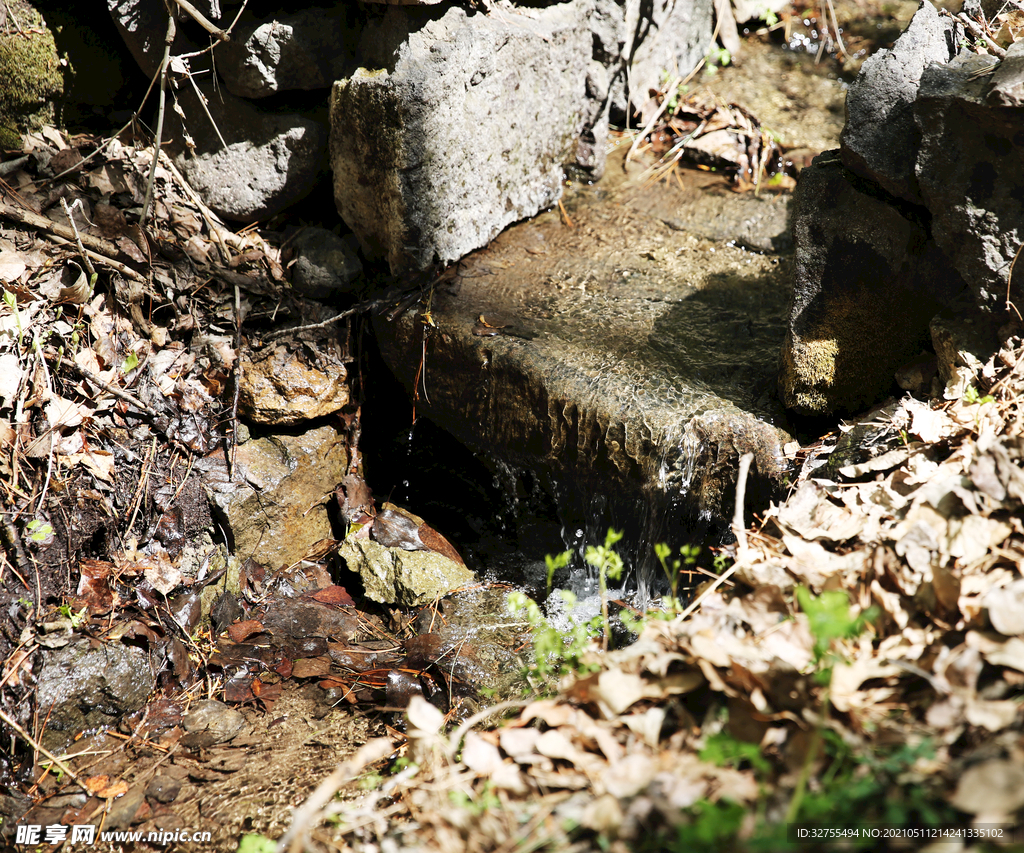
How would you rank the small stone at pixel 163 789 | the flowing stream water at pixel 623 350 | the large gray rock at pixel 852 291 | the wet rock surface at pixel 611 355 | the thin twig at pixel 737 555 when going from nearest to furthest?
the thin twig at pixel 737 555, the small stone at pixel 163 789, the large gray rock at pixel 852 291, the wet rock surface at pixel 611 355, the flowing stream water at pixel 623 350

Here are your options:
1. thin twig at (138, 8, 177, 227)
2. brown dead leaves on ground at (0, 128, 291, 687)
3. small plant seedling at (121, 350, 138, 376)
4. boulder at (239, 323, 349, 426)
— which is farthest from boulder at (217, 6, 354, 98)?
small plant seedling at (121, 350, 138, 376)

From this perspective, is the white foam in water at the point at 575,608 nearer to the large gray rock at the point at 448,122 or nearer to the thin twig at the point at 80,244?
the large gray rock at the point at 448,122

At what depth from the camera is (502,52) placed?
10.4 ft

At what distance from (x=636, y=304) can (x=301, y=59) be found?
1.90 m

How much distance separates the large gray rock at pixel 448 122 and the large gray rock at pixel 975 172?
72.4 inches

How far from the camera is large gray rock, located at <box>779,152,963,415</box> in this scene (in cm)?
232

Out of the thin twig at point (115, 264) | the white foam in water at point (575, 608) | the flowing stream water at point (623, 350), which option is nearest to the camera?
the flowing stream water at point (623, 350)

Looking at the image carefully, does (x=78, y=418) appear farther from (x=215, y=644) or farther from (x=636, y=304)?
(x=636, y=304)

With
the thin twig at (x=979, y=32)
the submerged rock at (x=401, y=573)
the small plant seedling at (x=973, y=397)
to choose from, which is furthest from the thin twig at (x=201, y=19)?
the small plant seedling at (x=973, y=397)

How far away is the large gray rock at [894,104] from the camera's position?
7.10 feet

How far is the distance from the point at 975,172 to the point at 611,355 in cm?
139

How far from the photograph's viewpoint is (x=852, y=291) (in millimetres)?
2420

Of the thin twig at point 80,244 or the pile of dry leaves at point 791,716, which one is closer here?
the pile of dry leaves at point 791,716

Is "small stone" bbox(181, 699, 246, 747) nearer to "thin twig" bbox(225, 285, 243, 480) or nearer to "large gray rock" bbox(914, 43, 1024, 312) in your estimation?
"thin twig" bbox(225, 285, 243, 480)
